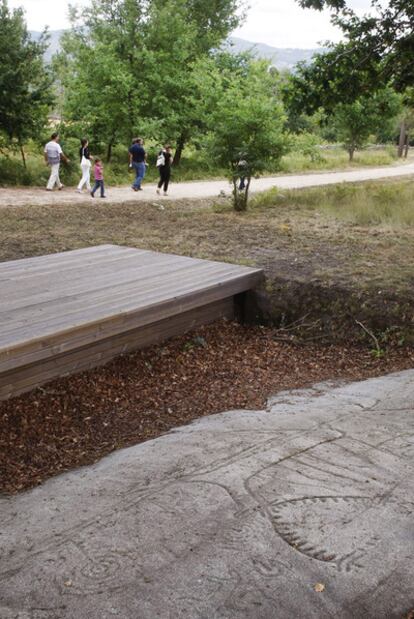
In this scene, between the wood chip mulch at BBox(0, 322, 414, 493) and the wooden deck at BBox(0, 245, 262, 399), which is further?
the wooden deck at BBox(0, 245, 262, 399)

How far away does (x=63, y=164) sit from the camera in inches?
837

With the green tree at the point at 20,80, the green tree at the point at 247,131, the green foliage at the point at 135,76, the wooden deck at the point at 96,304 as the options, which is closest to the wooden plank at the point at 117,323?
the wooden deck at the point at 96,304

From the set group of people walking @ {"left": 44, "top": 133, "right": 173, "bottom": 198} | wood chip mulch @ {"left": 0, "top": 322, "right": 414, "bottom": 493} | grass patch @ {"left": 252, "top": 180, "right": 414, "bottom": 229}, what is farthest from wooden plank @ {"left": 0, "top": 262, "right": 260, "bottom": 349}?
group of people walking @ {"left": 44, "top": 133, "right": 173, "bottom": 198}

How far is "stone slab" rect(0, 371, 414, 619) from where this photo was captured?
104 inches

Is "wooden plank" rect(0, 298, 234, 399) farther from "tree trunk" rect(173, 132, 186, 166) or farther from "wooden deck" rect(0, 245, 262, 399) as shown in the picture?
"tree trunk" rect(173, 132, 186, 166)

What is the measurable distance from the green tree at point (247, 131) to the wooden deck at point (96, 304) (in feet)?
25.2

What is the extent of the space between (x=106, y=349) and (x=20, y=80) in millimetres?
15224

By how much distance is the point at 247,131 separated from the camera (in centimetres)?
1526

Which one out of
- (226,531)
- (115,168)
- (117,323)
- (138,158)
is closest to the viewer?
(226,531)

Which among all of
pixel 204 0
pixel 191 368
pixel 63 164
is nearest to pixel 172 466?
pixel 191 368

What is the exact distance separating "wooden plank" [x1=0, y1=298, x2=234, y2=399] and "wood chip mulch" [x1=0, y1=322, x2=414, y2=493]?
0.08 meters

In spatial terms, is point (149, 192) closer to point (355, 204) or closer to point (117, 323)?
point (355, 204)

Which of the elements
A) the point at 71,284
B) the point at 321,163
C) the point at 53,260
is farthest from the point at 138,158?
the point at 321,163

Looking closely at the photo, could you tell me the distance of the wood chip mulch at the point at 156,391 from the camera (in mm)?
4715
